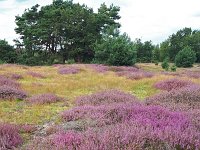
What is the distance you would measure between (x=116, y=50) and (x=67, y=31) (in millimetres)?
15792

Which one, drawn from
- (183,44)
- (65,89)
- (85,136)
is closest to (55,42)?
(183,44)

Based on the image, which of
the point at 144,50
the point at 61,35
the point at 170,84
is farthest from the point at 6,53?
the point at 170,84

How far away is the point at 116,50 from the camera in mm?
47125

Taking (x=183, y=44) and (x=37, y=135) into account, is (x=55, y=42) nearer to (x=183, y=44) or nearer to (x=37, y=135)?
(x=183, y=44)

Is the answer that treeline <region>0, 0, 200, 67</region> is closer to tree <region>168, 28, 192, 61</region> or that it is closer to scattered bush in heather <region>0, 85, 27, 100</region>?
tree <region>168, 28, 192, 61</region>

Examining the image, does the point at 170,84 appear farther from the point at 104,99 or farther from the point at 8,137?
the point at 8,137

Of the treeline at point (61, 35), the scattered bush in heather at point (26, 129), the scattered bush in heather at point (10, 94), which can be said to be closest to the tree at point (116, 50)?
the treeline at point (61, 35)

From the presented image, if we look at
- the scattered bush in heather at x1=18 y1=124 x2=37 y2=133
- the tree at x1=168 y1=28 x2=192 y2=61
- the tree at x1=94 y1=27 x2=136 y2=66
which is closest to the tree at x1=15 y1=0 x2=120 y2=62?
the tree at x1=94 y1=27 x2=136 y2=66

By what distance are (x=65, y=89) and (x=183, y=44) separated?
74344 millimetres

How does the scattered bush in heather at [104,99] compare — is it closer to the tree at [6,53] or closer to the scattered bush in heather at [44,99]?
the scattered bush in heather at [44,99]

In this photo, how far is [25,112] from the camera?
11.6 meters

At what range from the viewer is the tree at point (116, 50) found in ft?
153

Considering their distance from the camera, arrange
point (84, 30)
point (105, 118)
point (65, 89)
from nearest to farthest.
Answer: point (105, 118) → point (65, 89) → point (84, 30)

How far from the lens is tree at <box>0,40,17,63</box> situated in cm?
6144
